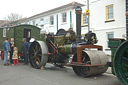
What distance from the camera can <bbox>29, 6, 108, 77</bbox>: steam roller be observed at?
5953 millimetres

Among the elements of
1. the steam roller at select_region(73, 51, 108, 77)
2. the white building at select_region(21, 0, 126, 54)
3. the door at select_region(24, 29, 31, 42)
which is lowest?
the steam roller at select_region(73, 51, 108, 77)

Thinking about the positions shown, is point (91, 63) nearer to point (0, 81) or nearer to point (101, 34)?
point (0, 81)

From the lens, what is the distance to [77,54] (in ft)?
20.4

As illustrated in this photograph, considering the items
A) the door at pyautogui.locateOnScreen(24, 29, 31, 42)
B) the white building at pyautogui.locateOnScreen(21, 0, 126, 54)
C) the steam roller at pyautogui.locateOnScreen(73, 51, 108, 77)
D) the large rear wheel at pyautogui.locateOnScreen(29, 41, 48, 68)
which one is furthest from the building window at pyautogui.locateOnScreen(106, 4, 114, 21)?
the steam roller at pyautogui.locateOnScreen(73, 51, 108, 77)

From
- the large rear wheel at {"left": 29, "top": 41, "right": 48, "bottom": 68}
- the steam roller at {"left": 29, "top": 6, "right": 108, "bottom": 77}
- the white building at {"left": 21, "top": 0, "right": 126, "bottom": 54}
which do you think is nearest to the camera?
the steam roller at {"left": 29, "top": 6, "right": 108, "bottom": 77}

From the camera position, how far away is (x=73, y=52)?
7070 millimetres

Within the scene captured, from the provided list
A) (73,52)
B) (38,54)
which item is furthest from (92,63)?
(38,54)

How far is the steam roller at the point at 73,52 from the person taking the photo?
5.95 meters

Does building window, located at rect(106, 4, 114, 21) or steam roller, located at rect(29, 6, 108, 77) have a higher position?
building window, located at rect(106, 4, 114, 21)

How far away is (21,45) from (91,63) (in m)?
6.21

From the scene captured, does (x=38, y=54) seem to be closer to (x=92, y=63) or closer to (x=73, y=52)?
(x=73, y=52)

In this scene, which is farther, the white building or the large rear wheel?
the white building

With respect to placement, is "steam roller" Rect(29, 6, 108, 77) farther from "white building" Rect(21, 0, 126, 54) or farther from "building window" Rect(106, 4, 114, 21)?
"building window" Rect(106, 4, 114, 21)

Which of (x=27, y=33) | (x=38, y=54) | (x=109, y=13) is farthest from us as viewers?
(x=109, y=13)
